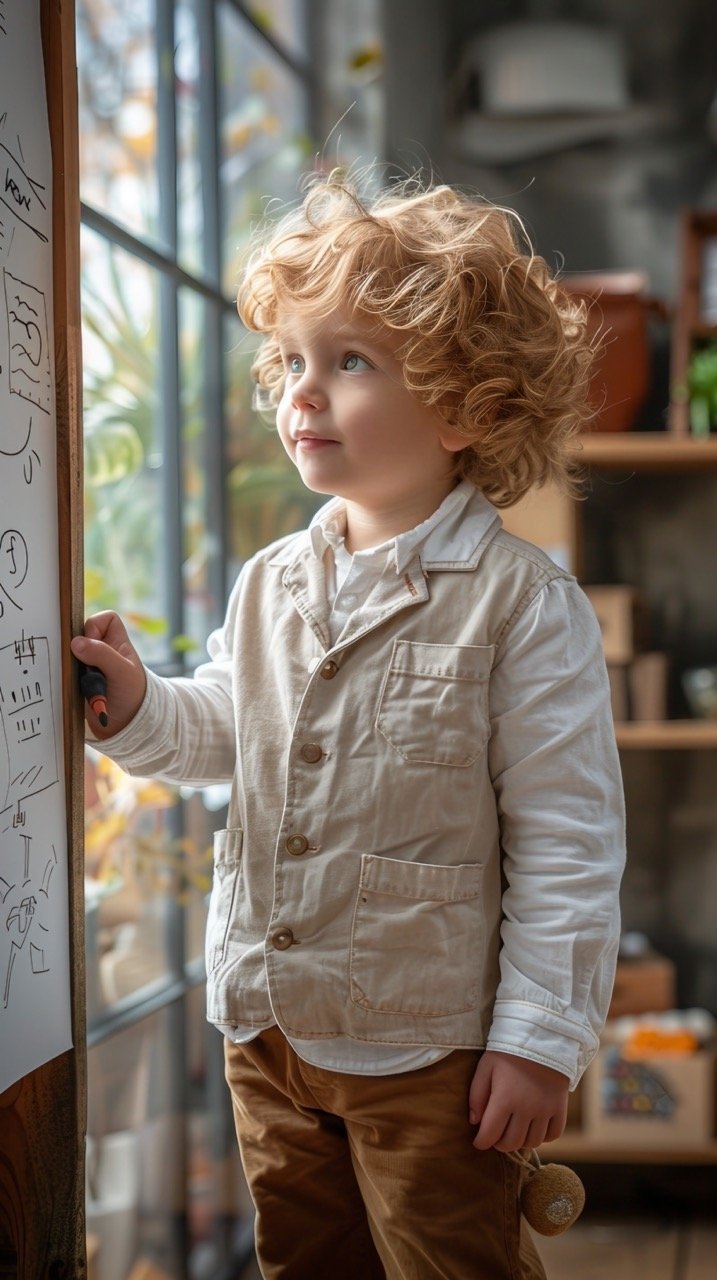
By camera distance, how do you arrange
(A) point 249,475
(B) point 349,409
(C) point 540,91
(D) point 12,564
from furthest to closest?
1. (C) point 540,91
2. (A) point 249,475
3. (B) point 349,409
4. (D) point 12,564

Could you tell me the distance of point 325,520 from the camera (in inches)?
47.3

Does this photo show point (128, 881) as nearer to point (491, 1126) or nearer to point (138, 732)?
point (138, 732)

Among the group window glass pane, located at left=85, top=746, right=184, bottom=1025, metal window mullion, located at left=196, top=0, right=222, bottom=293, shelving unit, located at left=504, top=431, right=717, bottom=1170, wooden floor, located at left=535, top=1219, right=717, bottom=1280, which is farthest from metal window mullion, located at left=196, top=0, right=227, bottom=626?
wooden floor, located at left=535, top=1219, right=717, bottom=1280

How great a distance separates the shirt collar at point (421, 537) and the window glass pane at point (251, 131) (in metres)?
1.00

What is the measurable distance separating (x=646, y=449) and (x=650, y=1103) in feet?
3.88

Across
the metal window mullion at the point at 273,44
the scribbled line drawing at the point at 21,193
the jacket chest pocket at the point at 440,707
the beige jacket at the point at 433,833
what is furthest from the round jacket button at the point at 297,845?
the metal window mullion at the point at 273,44

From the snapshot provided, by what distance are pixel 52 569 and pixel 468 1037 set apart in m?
0.53

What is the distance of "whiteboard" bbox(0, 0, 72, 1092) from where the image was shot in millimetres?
968

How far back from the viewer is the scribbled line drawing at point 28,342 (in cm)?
97

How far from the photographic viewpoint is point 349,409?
1.08 m

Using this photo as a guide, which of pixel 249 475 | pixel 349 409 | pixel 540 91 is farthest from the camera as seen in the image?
pixel 540 91

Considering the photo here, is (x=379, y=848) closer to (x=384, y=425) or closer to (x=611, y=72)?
(x=384, y=425)

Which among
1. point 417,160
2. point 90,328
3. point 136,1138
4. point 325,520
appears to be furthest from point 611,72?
point 136,1138

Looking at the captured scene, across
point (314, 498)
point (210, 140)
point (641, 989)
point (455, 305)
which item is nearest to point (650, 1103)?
point (641, 989)
